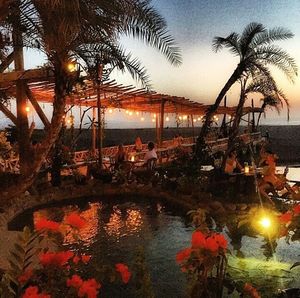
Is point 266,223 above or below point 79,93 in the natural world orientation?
below

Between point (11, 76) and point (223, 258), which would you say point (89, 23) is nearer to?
point (11, 76)

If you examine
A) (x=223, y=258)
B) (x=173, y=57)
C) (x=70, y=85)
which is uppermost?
(x=173, y=57)

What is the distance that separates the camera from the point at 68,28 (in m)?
6.84

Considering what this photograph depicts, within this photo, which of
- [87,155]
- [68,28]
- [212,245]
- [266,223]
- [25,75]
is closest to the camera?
[212,245]

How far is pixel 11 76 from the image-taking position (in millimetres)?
10500

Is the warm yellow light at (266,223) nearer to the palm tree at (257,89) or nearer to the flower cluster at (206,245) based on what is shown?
the flower cluster at (206,245)

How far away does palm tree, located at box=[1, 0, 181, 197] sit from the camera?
696cm

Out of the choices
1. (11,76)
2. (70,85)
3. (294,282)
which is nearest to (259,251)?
(294,282)

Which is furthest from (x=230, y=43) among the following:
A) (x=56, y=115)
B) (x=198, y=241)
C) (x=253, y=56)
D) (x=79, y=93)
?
(x=198, y=241)

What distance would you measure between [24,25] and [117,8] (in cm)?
278

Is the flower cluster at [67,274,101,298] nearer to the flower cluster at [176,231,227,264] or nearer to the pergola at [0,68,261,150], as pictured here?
the flower cluster at [176,231,227,264]

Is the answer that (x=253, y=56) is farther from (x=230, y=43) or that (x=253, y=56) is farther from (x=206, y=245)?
(x=206, y=245)

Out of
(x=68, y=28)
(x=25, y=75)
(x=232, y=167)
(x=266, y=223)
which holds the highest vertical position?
(x=68, y=28)

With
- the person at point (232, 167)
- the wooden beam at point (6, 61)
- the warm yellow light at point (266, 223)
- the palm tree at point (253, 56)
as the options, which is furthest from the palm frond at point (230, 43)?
the warm yellow light at point (266, 223)
